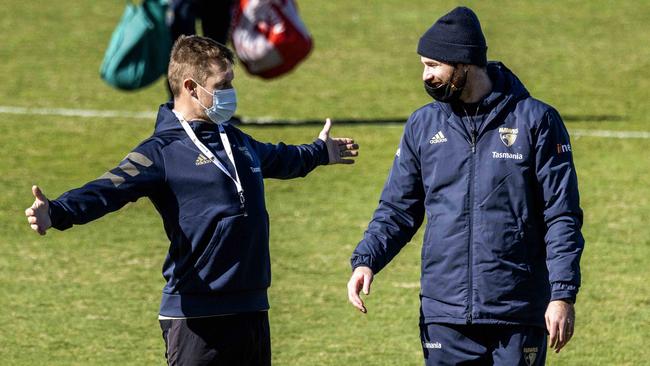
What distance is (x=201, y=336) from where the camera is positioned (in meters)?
5.98

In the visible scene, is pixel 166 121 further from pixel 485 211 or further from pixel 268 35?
pixel 268 35

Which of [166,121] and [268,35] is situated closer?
[166,121]

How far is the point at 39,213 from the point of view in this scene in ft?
18.3

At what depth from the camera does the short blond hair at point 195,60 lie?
6.11m

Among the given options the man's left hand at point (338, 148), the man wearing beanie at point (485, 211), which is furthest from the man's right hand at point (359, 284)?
the man's left hand at point (338, 148)

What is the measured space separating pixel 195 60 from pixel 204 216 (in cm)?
64

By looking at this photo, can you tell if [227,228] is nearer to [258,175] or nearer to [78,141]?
[258,175]

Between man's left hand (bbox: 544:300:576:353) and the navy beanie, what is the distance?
1.02 metres

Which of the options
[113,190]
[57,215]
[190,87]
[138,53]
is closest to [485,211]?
[190,87]

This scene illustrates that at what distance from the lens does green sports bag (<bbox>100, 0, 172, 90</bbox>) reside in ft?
42.8

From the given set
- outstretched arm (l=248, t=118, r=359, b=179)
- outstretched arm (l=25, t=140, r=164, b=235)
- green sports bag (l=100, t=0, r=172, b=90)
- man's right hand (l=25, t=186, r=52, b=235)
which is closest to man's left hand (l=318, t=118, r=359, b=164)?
outstretched arm (l=248, t=118, r=359, b=179)

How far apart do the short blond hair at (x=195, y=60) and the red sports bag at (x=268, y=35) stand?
7.24 m

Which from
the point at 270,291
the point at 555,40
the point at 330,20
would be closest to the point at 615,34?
the point at 555,40

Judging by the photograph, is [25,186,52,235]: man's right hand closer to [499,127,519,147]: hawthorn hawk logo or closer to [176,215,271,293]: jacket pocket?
[176,215,271,293]: jacket pocket
